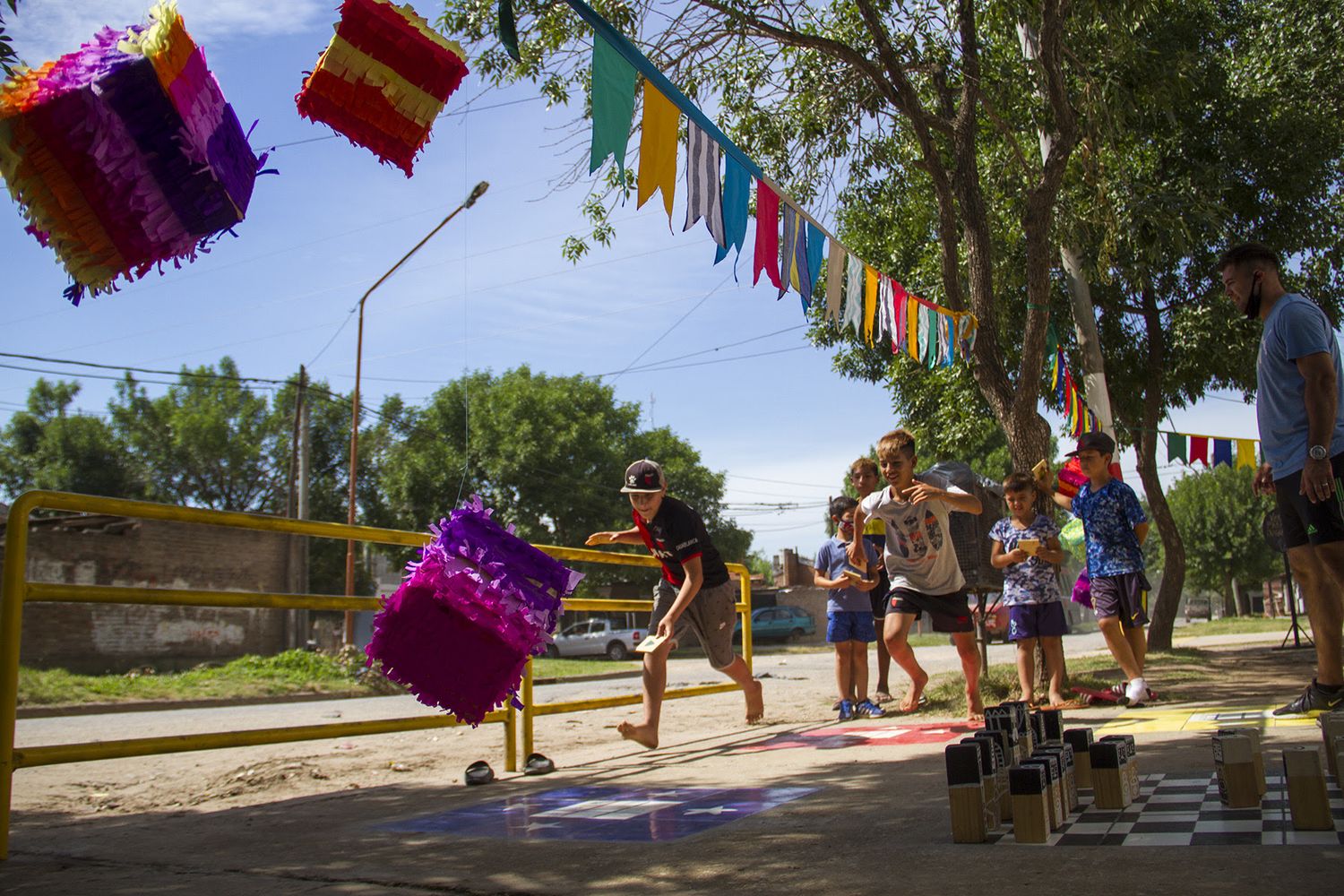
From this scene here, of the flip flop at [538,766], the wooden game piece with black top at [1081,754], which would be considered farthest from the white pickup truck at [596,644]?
the wooden game piece with black top at [1081,754]

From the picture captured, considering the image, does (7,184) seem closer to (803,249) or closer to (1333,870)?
(1333,870)

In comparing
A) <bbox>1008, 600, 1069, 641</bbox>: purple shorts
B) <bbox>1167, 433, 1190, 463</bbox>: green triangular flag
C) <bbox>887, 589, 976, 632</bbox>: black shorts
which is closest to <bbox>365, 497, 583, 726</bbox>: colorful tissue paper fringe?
<bbox>887, 589, 976, 632</bbox>: black shorts

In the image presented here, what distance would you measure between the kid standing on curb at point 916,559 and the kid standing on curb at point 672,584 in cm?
100

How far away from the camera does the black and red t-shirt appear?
205 inches

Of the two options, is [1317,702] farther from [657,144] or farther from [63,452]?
[63,452]

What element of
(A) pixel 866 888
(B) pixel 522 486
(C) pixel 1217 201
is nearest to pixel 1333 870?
(A) pixel 866 888

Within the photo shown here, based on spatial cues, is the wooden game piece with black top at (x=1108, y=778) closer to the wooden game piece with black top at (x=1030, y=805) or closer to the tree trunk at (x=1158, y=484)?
the wooden game piece with black top at (x=1030, y=805)

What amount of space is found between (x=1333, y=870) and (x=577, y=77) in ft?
28.0

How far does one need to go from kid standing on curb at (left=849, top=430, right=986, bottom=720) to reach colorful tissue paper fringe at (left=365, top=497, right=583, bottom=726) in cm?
267

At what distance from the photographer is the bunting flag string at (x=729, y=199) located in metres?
4.28

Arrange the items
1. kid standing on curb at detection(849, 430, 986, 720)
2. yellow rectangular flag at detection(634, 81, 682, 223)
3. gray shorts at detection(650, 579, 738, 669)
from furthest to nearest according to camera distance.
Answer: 1. kid standing on curb at detection(849, 430, 986, 720)
2. gray shorts at detection(650, 579, 738, 669)
3. yellow rectangular flag at detection(634, 81, 682, 223)

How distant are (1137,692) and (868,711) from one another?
162 centimetres

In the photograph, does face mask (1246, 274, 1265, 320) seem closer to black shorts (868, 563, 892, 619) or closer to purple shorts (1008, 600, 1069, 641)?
purple shorts (1008, 600, 1069, 641)

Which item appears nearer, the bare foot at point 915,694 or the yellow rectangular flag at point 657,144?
the yellow rectangular flag at point 657,144
